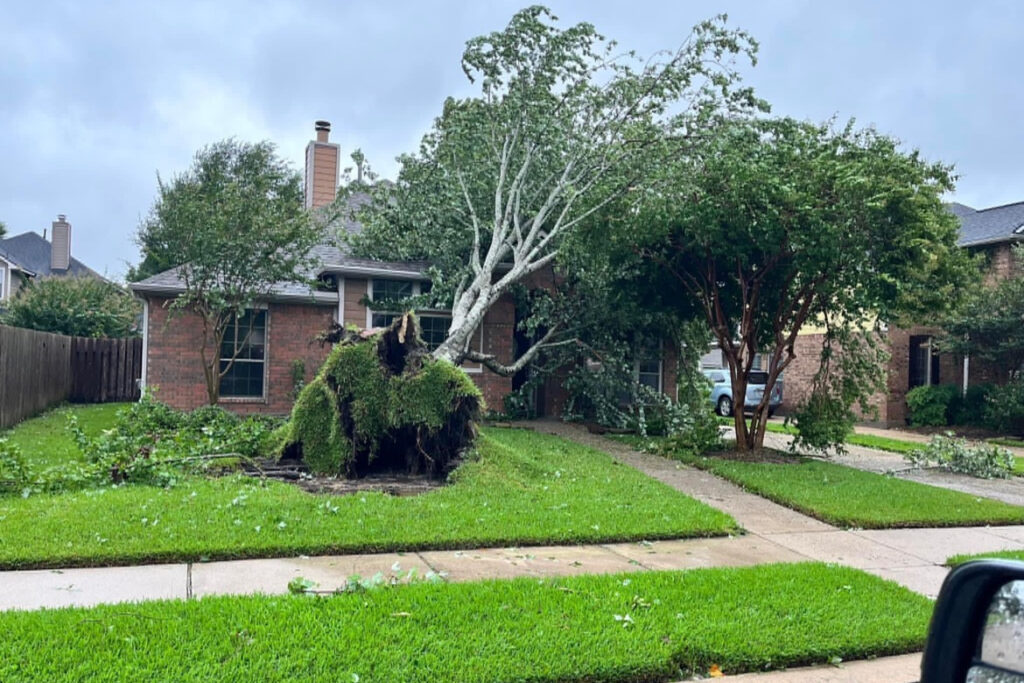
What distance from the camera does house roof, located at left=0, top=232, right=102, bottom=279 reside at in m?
41.7

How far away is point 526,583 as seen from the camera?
531 centimetres

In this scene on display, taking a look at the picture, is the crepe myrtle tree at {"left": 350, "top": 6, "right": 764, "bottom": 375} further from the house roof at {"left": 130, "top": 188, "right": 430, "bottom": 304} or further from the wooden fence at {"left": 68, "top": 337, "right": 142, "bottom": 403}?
the wooden fence at {"left": 68, "top": 337, "right": 142, "bottom": 403}

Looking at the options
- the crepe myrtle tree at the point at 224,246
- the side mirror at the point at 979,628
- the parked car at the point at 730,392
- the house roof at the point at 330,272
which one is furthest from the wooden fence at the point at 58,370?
the parked car at the point at 730,392

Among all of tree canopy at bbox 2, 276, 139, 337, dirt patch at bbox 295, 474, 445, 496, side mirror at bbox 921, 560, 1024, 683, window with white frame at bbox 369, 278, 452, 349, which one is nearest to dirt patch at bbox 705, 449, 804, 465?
dirt patch at bbox 295, 474, 445, 496

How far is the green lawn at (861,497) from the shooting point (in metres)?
8.36

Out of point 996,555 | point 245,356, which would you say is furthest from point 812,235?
point 245,356

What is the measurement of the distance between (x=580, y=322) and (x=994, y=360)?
10.9 meters

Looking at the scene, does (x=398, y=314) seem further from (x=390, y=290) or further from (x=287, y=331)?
(x=287, y=331)

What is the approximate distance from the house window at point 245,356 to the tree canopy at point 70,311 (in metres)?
7.53

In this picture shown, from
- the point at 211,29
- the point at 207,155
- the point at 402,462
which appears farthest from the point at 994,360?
the point at 207,155

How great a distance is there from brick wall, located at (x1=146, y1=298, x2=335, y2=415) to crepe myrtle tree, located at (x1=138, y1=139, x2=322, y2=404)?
469 millimetres

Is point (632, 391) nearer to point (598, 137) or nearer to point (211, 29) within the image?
point (598, 137)

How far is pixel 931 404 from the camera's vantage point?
20.2 meters

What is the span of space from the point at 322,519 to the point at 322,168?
16094mm
